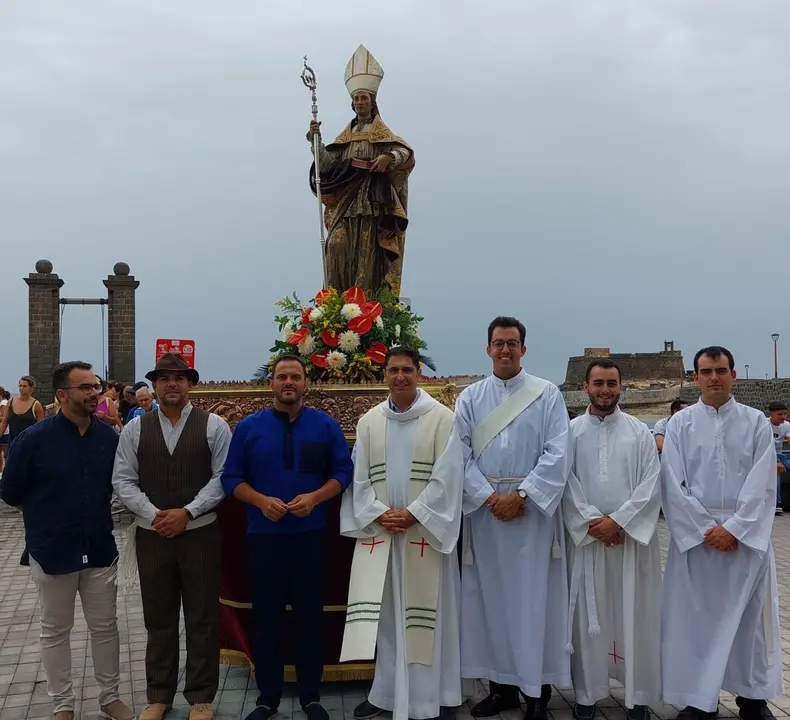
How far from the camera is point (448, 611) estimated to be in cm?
390

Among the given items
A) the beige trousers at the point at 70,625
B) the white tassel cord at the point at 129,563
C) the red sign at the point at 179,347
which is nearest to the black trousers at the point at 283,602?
the white tassel cord at the point at 129,563

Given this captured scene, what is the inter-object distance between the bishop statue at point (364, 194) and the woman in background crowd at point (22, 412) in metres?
6.46

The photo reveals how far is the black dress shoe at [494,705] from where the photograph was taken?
3.94 m

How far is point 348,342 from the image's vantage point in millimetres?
4773

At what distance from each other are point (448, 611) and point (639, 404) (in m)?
33.9

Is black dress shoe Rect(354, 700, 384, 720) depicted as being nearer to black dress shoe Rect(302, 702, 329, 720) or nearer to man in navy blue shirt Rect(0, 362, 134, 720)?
black dress shoe Rect(302, 702, 329, 720)

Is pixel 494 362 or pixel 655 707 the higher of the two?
pixel 494 362

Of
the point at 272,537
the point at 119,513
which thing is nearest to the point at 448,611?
the point at 272,537

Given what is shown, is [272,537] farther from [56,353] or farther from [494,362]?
[56,353]

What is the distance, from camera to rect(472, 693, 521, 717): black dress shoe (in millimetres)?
3939

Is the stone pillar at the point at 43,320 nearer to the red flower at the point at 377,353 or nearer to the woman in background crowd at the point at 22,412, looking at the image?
the woman in background crowd at the point at 22,412

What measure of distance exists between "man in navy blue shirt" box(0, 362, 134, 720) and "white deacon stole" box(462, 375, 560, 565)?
1.82 m

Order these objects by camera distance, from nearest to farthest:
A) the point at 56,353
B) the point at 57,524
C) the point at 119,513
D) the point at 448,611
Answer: the point at 57,524 < the point at 448,611 < the point at 119,513 < the point at 56,353

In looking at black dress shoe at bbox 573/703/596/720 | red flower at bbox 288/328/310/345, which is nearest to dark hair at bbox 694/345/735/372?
black dress shoe at bbox 573/703/596/720
